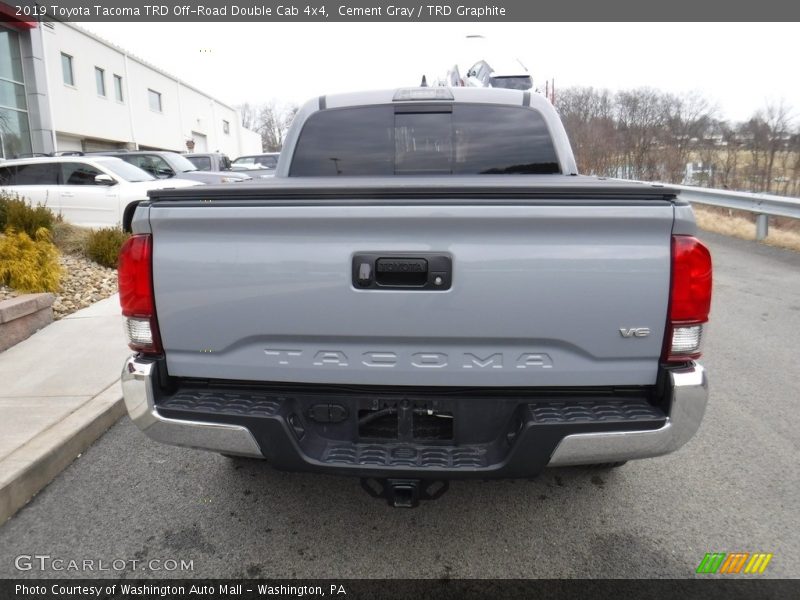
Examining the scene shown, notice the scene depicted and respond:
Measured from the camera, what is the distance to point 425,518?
2791 mm

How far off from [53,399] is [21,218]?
466 cm

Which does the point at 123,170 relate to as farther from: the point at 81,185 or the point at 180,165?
the point at 180,165

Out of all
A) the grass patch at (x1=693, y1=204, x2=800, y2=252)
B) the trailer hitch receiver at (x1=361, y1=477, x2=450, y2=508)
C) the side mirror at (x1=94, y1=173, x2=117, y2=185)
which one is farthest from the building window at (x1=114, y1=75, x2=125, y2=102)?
the trailer hitch receiver at (x1=361, y1=477, x2=450, y2=508)

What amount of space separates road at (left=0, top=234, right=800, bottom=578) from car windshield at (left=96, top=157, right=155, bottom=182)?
8840 millimetres

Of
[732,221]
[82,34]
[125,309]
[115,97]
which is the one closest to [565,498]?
[125,309]

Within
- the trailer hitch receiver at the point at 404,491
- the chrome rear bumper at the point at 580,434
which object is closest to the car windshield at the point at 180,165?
the chrome rear bumper at the point at 580,434

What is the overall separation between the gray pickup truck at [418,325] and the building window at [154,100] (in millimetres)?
37439

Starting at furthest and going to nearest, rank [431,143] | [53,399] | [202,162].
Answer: [202,162]
[53,399]
[431,143]

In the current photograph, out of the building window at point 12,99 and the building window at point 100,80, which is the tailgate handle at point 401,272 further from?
the building window at point 100,80

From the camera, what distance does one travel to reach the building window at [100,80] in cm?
2856

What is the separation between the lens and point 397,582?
2.36 meters

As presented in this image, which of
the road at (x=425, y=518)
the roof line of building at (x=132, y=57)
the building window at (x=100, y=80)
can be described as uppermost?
the roof line of building at (x=132, y=57)

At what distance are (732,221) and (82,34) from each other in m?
28.7

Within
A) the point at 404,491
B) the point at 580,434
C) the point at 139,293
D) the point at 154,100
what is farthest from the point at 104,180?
the point at 154,100
